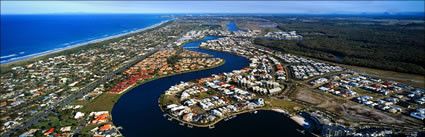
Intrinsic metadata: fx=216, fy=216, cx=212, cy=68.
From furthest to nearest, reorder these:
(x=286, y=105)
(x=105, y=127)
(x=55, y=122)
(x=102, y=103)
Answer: (x=102, y=103)
(x=286, y=105)
(x=55, y=122)
(x=105, y=127)

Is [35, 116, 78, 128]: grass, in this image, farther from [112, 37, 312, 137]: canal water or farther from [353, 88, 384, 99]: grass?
[353, 88, 384, 99]: grass

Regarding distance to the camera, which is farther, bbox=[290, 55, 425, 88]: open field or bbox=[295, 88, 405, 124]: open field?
bbox=[290, 55, 425, 88]: open field

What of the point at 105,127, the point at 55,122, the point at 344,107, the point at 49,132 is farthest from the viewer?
the point at 344,107

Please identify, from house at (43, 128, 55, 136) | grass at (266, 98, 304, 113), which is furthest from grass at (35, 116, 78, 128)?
grass at (266, 98, 304, 113)

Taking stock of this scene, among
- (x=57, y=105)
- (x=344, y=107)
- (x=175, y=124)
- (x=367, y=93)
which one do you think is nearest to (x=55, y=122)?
(x=57, y=105)

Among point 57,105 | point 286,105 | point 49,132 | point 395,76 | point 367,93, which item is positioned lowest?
→ point 49,132

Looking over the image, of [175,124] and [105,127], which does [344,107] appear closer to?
[175,124]

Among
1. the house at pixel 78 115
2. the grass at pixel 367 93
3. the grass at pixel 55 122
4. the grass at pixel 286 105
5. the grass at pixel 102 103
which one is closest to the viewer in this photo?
the grass at pixel 55 122

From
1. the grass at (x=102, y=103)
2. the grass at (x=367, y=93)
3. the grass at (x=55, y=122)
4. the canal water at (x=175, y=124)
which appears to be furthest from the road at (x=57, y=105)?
the grass at (x=367, y=93)

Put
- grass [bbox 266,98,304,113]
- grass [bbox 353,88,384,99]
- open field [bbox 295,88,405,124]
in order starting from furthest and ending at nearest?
grass [bbox 353,88,384,99], grass [bbox 266,98,304,113], open field [bbox 295,88,405,124]

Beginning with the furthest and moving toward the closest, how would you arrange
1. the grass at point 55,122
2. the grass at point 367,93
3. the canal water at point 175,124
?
the grass at point 367,93 < the grass at point 55,122 < the canal water at point 175,124

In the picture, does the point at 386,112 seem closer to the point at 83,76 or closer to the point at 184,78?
the point at 184,78

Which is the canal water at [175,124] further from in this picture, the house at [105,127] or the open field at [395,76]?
the open field at [395,76]
